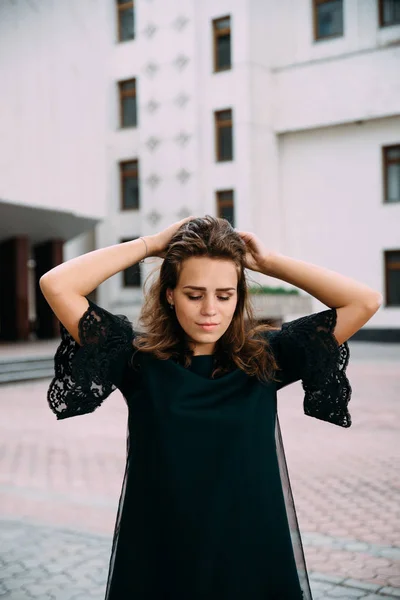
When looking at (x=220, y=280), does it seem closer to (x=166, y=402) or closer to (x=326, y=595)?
(x=166, y=402)

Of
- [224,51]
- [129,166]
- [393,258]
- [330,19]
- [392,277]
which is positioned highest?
[330,19]

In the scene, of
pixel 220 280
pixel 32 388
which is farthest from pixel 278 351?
pixel 32 388

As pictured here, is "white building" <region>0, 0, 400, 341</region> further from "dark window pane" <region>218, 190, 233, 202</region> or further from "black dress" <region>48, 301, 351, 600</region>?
"black dress" <region>48, 301, 351, 600</region>

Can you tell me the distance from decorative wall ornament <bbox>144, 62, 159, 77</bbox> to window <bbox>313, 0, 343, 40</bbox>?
5.46 meters

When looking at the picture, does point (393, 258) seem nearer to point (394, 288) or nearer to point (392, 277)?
point (392, 277)

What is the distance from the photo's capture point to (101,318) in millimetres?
2252

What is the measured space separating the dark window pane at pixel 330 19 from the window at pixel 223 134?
389 cm

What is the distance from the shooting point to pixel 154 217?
2625 centimetres

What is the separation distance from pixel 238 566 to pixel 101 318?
0.80 meters

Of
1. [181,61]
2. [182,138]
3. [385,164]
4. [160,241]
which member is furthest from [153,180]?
[160,241]

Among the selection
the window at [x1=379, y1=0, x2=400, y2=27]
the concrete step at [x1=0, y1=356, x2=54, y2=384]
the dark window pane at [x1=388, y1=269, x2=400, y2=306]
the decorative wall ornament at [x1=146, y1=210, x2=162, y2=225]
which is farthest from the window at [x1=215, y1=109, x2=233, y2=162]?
the concrete step at [x1=0, y1=356, x2=54, y2=384]

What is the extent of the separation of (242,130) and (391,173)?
484 centimetres

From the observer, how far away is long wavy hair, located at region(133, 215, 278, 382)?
83.6 inches

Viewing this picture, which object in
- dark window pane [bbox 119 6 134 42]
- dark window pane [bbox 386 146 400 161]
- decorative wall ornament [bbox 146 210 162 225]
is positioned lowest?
decorative wall ornament [bbox 146 210 162 225]
